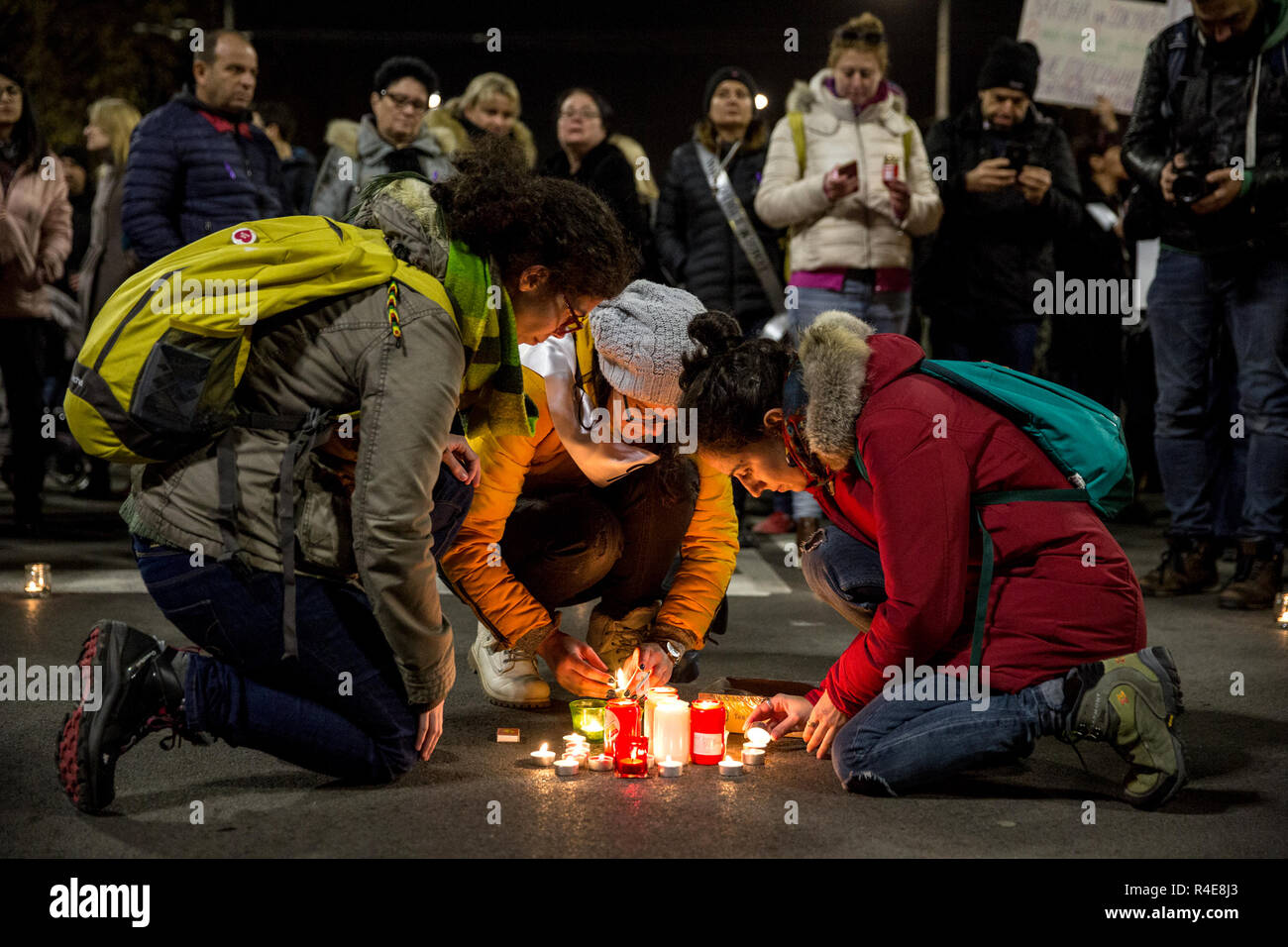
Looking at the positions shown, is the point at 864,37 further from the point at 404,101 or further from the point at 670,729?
the point at 670,729

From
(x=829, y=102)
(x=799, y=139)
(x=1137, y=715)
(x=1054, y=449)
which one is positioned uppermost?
(x=829, y=102)

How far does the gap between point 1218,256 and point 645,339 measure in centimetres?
282

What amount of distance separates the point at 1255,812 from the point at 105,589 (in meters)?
4.19

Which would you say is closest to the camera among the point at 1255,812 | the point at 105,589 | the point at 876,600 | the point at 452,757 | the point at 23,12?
the point at 1255,812

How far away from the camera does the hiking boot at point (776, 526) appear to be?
279 inches

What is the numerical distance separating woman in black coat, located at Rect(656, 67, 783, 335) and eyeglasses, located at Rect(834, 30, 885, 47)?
713 mm

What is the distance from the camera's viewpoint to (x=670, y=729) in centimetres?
318

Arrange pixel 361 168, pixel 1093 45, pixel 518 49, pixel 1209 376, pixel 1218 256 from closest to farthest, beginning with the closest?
pixel 1218 256
pixel 1209 376
pixel 361 168
pixel 1093 45
pixel 518 49

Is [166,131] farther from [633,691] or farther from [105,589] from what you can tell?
[633,691]

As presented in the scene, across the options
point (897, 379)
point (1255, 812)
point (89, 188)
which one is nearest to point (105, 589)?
point (897, 379)

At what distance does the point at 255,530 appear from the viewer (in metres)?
2.78

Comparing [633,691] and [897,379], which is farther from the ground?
[897,379]

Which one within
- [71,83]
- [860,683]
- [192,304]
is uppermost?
[71,83]

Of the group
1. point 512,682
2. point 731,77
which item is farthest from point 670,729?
point 731,77
